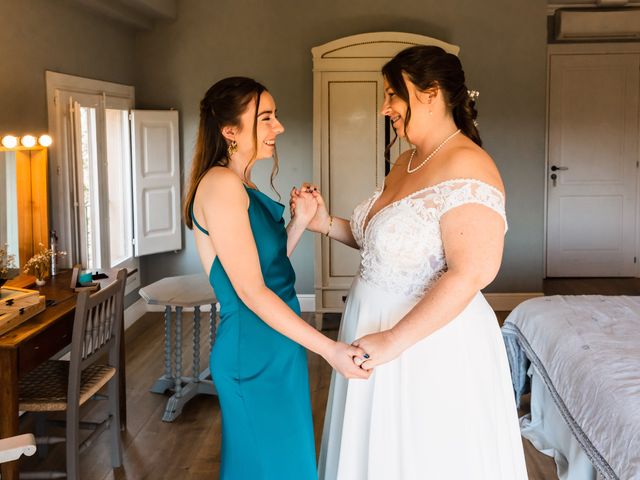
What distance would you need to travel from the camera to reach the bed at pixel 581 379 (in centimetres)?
255

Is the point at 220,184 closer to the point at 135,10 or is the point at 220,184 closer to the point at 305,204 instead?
the point at 305,204

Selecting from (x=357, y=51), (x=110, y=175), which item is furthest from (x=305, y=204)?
(x=110, y=175)

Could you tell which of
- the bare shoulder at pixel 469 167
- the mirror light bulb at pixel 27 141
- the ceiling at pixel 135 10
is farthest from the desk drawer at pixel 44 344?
the ceiling at pixel 135 10

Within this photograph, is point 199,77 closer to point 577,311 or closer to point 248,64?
point 248,64

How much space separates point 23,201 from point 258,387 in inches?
89.9

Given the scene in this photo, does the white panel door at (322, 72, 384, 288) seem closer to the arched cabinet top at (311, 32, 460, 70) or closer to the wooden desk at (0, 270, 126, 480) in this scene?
the arched cabinet top at (311, 32, 460, 70)

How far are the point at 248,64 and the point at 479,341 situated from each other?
452cm

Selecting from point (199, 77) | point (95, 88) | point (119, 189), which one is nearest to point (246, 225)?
point (95, 88)

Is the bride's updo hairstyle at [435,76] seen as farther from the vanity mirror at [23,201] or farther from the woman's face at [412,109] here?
the vanity mirror at [23,201]

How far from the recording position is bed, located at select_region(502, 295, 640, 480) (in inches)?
100

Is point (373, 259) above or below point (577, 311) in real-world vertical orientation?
above

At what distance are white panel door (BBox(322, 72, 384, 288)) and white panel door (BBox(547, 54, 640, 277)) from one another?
100 inches

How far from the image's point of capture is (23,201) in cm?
385

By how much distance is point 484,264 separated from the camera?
1.95 meters
